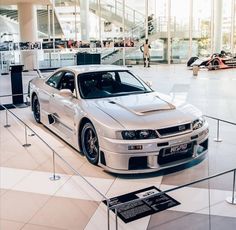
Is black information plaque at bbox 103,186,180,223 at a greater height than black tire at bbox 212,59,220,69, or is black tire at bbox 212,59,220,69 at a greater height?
black tire at bbox 212,59,220,69

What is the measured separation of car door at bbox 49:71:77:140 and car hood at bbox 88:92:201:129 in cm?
35

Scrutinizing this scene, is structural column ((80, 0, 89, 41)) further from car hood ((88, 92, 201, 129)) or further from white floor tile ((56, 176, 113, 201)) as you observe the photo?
white floor tile ((56, 176, 113, 201))

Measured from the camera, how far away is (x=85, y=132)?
14.2 ft

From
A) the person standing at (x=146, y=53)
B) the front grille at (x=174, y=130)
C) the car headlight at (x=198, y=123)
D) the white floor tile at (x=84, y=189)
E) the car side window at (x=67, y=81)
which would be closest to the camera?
the white floor tile at (x=84, y=189)

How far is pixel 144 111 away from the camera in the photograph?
13.4 feet

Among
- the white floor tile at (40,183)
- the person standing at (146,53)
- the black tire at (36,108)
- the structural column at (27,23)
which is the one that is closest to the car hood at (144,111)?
the white floor tile at (40,183)

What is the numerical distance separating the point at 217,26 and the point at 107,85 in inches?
580

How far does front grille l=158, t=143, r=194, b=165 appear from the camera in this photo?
150 inches

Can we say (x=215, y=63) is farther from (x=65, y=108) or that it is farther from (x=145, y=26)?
(x=65, y=108)

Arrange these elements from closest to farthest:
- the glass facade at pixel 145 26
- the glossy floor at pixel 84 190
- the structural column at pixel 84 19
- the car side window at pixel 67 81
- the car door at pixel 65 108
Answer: the glossy floor at pixel 84 190
the car door at pixel 65 108
the car side window at pixel 67 81
the structural column at pixel 84 19
the glass facade at pixel 145 26

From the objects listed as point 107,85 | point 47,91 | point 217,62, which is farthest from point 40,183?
point 217,62

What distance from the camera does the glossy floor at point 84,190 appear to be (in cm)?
302

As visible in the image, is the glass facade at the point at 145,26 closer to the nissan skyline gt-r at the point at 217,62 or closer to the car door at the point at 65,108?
the nissan skyline gt-r at the point at 217,62

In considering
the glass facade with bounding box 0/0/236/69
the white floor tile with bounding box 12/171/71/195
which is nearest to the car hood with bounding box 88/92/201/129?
the white floor tile with bounding box 12/171/71/195
